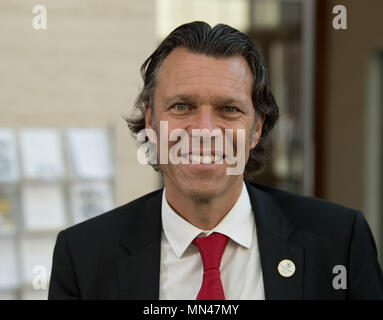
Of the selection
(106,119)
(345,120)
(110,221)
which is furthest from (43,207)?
(110,221)

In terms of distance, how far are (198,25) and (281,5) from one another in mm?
2298

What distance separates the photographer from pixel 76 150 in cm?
234

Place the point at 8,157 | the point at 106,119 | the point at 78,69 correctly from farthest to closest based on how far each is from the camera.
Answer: the point at 8,157, the point at 106,119, the point at 78,69

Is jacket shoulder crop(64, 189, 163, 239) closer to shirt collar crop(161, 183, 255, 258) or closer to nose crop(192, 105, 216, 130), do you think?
shirt collar crop(161, 183, 255, 258)

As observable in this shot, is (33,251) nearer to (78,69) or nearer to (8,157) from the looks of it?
(8,157)

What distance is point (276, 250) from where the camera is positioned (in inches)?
34.9

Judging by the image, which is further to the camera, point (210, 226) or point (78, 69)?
point (78, 69)

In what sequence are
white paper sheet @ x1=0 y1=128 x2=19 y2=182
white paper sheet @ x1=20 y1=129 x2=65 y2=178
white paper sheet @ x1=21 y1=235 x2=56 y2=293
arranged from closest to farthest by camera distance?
1. white paper sheet @ x1=21 y1=235 x2=56 y2=293
2. white paper sheet @ x1=0 y1=128 x2=19 y2=182
3. white paper sheet @ x1=20 y1=129 x2=65 y2=178

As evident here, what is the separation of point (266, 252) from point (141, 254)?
0.20 m

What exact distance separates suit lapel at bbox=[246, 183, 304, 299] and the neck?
52 millimetres

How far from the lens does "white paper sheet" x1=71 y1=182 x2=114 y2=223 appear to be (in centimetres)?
219

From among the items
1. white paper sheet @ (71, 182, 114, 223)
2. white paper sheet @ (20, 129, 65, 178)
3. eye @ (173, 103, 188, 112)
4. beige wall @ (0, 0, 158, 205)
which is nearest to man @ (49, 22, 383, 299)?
eye @ (173, 103, 188, 112)
